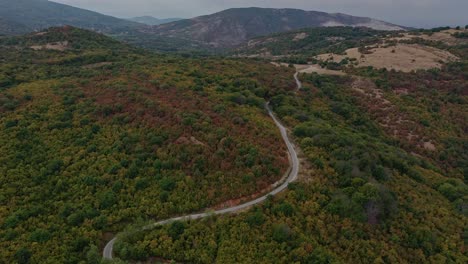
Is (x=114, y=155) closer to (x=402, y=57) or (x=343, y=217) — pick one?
(x=343, y=217)

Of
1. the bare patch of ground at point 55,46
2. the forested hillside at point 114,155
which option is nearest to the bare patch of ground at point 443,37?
the forested hillside at point 114,155

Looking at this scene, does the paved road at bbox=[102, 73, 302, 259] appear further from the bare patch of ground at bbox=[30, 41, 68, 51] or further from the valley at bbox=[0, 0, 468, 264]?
the bare patch of ground at bbox=[30, 41, 68, 51]

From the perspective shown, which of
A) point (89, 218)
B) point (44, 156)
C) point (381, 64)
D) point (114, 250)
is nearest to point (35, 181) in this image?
point (44, 156)

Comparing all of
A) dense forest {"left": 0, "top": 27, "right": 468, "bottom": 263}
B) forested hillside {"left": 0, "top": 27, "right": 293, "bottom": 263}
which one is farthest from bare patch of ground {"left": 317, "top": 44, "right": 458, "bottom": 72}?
forested hillside {"left": 0, "top": 27, "right": 293, "bottom": 263}

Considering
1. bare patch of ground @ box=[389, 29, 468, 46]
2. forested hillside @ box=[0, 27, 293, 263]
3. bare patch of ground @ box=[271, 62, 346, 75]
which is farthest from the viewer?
bare patch of ground @ box=[389, 29, 468, 46]

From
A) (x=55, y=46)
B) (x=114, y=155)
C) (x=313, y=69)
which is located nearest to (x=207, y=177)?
(x=114, y=155)

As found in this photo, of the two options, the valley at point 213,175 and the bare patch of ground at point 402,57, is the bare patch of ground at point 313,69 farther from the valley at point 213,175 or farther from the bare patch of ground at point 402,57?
the valley at point 213,175

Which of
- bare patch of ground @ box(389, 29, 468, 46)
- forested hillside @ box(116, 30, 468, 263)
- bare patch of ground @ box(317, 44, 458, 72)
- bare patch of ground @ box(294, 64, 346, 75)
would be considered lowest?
forested hillside @ box(116, 30, 468, 263)
